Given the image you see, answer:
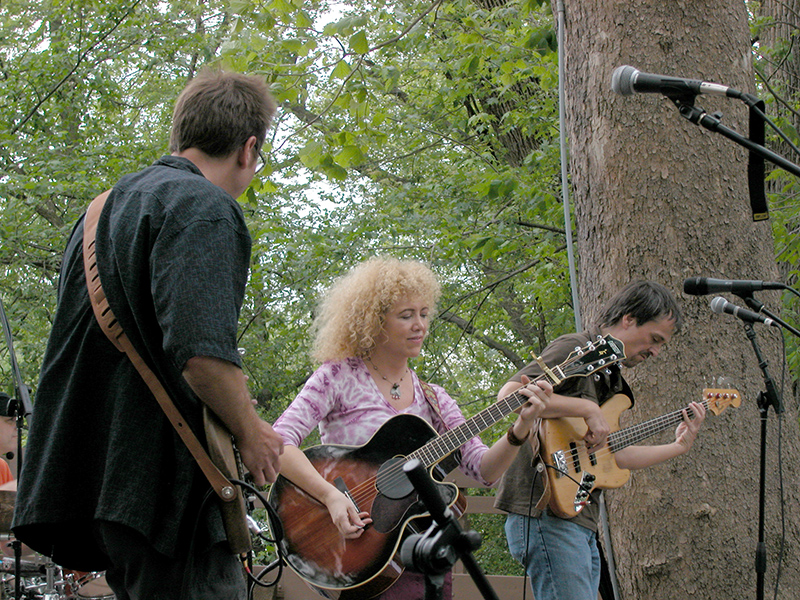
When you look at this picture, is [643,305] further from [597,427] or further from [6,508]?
[6,508]

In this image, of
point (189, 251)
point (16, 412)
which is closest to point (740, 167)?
point (189, 251)

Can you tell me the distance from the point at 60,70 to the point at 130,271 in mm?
8323

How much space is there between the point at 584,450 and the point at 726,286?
0.88 m

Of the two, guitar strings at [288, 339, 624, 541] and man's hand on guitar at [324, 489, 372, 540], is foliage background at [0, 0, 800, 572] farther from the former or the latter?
man's hand on guitar at [324, 489, 372, 540]

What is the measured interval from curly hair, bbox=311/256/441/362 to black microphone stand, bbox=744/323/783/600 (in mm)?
1390

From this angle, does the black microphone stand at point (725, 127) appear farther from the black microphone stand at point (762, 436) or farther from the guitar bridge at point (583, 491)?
the guitar bridge at point (583, 491)

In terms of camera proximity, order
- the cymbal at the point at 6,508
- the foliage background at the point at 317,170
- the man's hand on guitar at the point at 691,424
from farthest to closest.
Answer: the foliage background at the point at 317,170
the cymbal at the point at 6,508
the man's hand on guitar at the point at 691,424

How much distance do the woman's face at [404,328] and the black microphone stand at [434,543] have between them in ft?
5.70

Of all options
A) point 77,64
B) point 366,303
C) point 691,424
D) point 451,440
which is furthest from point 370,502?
point 77,64

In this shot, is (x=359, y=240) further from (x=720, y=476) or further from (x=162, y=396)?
(x=162, y=396)

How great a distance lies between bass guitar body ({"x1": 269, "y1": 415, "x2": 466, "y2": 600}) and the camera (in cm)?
276

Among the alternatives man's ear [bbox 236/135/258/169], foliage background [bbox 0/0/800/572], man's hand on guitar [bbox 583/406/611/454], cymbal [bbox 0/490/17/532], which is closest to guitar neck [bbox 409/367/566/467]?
man's hand on guitar [bbox 583/406/611/454]

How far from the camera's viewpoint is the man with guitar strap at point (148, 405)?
1.76 meters

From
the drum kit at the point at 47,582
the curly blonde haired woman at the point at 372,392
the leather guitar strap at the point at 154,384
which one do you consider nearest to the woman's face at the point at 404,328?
the curly blonde haired woman at the point at 372,392
